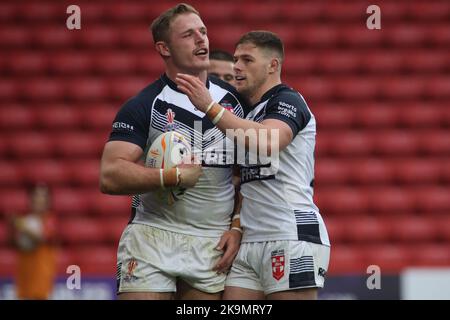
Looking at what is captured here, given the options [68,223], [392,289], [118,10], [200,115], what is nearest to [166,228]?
[200,115]

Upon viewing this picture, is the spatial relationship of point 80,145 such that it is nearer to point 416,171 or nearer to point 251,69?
point 416,171

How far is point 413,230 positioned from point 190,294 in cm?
630

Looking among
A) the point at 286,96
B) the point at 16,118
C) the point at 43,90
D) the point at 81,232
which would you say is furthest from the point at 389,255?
the point at 286,96

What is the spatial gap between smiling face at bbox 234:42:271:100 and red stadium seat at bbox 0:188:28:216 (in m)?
6.23

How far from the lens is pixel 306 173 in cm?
433

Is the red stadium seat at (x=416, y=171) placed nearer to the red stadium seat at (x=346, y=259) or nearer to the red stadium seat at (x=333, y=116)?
the red stadium seat at (x=333, y=116)

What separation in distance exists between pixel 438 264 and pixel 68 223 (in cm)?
421

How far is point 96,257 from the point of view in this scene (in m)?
9.80

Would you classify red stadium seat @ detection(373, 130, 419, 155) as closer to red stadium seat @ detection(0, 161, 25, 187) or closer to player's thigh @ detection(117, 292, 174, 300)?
red stadium seat @ detection(0, 161, 25, 187)

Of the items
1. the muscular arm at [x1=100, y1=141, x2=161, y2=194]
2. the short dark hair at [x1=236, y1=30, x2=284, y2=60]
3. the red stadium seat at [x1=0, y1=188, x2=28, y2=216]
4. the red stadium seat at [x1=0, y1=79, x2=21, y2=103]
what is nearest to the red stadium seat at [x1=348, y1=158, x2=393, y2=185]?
the red stadium seat at [x1=0, y1=188, x2=28, y2=216]

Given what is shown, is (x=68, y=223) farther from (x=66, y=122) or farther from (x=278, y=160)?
(x=278, y=160)

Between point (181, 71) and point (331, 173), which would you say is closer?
point (181, 71)

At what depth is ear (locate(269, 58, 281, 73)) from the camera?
14.6 feet

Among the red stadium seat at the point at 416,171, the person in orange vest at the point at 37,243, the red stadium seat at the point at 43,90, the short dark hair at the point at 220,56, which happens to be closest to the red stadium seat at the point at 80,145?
the red stadium seat at the point at 43,90
